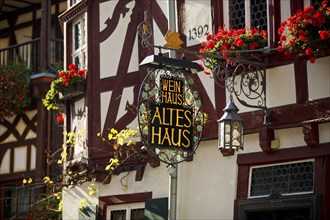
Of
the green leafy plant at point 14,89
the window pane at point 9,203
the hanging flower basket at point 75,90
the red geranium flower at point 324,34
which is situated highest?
the green leafy plant at point 14,89

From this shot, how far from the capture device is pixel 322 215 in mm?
12516

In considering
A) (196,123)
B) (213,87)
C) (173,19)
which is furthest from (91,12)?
(196,123)

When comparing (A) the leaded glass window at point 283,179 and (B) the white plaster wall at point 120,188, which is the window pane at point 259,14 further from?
(B) the white plaster wall at point 120,188

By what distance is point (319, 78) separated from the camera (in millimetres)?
12781

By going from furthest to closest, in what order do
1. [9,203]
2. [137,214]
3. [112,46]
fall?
[9,203] → [112,46] → [137,214]

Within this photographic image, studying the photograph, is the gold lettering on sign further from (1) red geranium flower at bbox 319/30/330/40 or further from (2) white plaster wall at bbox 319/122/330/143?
(1) red geranium flower at bbox 319/30/330/40

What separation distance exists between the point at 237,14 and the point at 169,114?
2.58 metres

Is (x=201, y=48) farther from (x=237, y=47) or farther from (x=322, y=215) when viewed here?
(x=322, y=215)

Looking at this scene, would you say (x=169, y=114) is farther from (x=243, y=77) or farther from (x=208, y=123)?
(x=208, y=123)

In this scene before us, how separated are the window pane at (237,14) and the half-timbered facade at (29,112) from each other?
791 cm

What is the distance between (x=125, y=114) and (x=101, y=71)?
3.44ft

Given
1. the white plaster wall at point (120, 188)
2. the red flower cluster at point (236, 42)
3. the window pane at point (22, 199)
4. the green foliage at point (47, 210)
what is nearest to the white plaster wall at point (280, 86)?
the red flower cluster at point (236, 42)

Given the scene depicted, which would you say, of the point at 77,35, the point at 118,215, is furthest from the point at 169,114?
the point at 77,35

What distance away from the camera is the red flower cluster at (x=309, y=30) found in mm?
12312
